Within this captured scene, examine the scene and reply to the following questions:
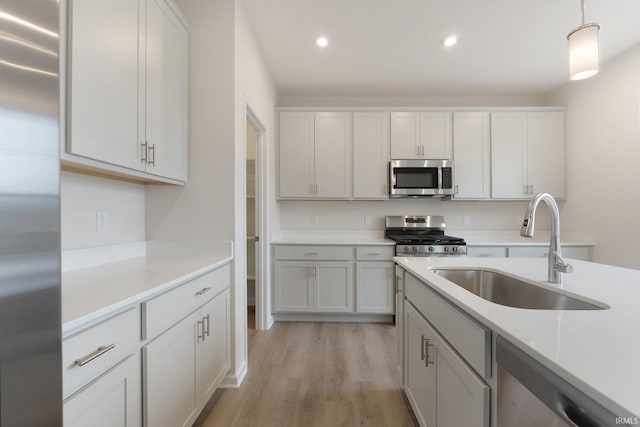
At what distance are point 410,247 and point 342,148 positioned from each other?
1.40 meters

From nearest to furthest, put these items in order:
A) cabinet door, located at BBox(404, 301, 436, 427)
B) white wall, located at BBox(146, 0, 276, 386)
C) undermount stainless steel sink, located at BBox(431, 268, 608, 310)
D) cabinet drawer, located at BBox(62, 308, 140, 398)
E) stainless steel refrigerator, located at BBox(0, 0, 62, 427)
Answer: stainless steel refrigerator, located at BBox(0, 0, 62, 427) < cabinet drawer, located at BBox(62, 308, 140, 398) < undermount stainless steel sink, located at BBox(431, 268, 608, 310) < cabinet door, located at BBox(404, 301, 436, 427) < white wall, located at BBox(146, 0, 276, 386)

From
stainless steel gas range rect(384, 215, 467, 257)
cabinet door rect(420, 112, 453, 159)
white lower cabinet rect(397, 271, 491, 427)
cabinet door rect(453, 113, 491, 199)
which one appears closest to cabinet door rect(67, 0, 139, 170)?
white lower cabinet rect(397, 271, 491, 427)

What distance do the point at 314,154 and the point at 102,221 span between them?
2.31m

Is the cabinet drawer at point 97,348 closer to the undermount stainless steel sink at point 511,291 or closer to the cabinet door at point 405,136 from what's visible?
the undermount stainless steel sink at point 511,291

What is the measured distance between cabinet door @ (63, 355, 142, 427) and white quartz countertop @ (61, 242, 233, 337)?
21 centimetres

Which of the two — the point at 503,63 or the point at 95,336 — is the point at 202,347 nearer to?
the point at 95,336

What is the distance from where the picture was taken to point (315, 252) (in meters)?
3.16

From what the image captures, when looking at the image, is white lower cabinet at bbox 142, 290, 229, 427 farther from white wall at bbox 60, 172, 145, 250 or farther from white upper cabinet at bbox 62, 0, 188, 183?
white upper cabinet at bbox 62, 0, 188, 183

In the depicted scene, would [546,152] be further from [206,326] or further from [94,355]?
[94,355]

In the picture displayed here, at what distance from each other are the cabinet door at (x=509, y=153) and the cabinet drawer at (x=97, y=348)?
12.4 feet

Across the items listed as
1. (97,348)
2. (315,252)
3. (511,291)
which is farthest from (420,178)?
(97,348)

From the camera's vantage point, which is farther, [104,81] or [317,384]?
[317,384]

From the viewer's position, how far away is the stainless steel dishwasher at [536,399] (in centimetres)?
52

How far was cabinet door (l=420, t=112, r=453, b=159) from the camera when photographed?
3.47 metres
